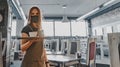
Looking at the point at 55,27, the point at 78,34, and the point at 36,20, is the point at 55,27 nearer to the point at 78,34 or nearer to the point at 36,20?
the point at 78,34

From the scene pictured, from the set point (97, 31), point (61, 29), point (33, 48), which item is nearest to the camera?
point (33, 48)

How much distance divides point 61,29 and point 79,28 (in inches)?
61.2

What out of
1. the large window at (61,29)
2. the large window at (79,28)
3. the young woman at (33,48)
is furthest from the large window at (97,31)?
the young woman at (33,48)

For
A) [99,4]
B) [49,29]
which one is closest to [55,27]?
[49,29]

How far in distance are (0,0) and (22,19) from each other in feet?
30.6

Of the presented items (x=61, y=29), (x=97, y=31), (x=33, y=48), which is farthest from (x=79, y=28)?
(x=33, y=48)

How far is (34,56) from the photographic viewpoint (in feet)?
7.00

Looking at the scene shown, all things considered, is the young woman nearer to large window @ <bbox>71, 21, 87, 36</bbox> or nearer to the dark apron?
the dark apron

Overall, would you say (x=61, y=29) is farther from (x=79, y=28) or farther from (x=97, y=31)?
(x=97, y=31)

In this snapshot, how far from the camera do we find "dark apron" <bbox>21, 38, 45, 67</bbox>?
2129 millimetres

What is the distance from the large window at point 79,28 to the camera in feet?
44.0

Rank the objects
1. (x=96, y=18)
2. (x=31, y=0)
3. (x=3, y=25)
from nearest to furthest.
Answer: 1. (x=3, y=25)
2. (x=31, y=0)
3. (x=96, y=18)

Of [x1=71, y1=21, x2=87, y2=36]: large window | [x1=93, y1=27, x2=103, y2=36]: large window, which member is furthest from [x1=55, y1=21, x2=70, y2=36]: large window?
[x1=93, y1=27, x2=103, y2=36]: large window

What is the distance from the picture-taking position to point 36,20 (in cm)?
226
